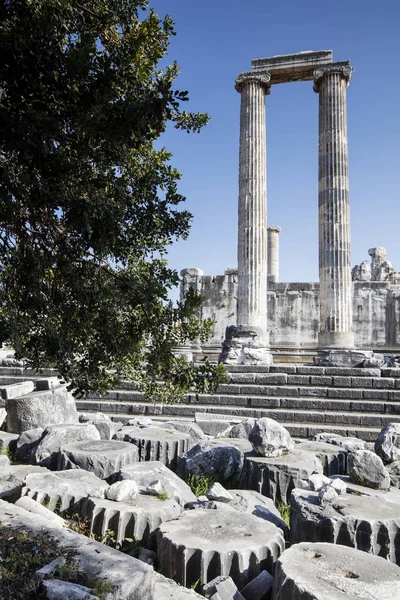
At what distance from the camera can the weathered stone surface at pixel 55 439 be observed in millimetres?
6367

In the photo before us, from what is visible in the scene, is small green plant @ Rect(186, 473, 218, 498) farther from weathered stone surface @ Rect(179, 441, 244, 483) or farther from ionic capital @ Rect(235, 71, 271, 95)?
ionic capital @ Rect(235, 71, 271, 95)

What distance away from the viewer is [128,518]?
14.9ft

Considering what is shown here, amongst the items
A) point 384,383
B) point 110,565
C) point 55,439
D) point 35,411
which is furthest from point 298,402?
point 110,565

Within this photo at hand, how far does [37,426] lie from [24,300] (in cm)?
499

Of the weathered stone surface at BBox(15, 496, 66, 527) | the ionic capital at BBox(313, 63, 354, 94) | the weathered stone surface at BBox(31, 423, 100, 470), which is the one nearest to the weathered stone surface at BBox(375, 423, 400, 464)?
the weathered stone surface at BBox(31, 423, 100, 470)

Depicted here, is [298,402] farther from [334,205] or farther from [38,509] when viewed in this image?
[38,509]

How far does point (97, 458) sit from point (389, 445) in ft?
→ 11.9

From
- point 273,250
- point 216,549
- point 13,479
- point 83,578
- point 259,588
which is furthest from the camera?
point 273,250

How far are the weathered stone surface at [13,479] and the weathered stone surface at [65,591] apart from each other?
8.91ft

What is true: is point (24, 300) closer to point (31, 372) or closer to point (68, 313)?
point (68, 313)

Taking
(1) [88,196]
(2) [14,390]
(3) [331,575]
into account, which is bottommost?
(3) [331,575]

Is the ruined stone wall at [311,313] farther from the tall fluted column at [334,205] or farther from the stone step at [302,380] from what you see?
the stone step at [302,380]

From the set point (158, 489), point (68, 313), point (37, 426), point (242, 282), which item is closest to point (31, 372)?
point (37, 426)

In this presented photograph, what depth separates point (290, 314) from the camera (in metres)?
21.9
